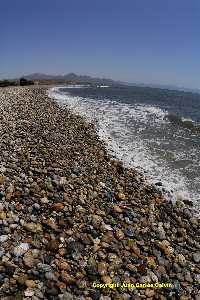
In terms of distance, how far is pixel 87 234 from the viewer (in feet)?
27.9

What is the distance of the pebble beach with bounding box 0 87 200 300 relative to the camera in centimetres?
699

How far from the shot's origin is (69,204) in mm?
9617

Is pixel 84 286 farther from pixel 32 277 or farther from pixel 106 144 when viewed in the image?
pixel 106 144

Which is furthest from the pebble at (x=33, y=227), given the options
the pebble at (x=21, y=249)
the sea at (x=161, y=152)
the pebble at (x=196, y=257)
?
the sea at (x=161, y=152)

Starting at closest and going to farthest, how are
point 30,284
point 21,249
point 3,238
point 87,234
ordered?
1. point 30,284
2. point 21,249
3. point 3,238
4. point 87,234

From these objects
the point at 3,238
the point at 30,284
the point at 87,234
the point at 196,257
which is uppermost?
the point at 3,238

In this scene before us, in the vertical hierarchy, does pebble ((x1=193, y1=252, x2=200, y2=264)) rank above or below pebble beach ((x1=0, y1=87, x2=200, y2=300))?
below

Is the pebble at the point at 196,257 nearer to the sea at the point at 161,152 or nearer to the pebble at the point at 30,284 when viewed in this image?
the sea at the point at 161,152

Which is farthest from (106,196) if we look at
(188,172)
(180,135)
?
(180,135)

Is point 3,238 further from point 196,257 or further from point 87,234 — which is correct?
point 196,257

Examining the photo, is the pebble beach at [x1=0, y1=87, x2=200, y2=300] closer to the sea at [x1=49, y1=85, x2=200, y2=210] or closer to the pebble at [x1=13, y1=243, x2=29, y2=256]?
the pebble at [x1=13, y1=243, x2=29, y2=256]

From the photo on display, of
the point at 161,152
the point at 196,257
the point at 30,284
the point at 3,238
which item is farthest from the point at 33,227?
the point at 161,152

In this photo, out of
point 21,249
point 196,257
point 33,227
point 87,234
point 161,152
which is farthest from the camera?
point 161,152

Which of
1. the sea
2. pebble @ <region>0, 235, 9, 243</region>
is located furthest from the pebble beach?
the sea
